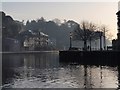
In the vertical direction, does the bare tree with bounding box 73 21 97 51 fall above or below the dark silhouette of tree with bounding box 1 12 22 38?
below

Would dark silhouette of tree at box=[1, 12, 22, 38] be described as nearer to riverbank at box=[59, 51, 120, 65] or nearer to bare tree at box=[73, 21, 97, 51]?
bare tree at box=[73, 21, 97, 51]

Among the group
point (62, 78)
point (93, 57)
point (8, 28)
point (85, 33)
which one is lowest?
point (62, 78)

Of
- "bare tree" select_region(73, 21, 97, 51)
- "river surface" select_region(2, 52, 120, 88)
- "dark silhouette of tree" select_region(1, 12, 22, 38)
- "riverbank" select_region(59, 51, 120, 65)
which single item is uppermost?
"dark silhouette of tree" select_region(1, 12, 22, 38)

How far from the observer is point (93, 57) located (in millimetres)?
61281

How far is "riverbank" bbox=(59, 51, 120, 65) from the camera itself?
55828 mm

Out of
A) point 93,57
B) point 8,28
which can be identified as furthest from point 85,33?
point 8,28

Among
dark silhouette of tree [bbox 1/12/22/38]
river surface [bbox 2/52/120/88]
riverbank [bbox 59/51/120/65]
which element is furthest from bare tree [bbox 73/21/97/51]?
river surface [bbox 2/52/120/88]

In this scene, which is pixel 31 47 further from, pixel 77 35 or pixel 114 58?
pixel 114 58

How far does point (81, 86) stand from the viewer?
24.7 m

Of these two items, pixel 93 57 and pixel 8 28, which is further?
pixel 8 28

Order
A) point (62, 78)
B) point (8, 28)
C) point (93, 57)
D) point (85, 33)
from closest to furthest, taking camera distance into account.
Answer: point (62, 78) → point (93, 57) → point (85, 33) → point (8, 28)

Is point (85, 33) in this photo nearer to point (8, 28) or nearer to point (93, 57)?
point (93, 57)

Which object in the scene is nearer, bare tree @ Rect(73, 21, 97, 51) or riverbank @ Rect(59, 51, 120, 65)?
riverbank @ Rect(59, 51, 120, 65)

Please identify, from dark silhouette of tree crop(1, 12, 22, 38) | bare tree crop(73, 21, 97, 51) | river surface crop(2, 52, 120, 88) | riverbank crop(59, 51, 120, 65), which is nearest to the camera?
river surface crop(2, 52, 120, 88)
